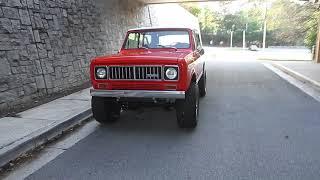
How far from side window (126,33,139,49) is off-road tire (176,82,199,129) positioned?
2.03 metres

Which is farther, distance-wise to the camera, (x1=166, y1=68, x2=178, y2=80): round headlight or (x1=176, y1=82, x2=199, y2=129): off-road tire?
(x1=176, y1=82, x2=199, y2=129): off-road tire

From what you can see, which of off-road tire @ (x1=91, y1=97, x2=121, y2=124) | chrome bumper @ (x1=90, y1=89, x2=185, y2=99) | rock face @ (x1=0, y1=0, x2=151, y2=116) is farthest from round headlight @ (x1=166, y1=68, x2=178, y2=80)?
rock face @ (x1=0, y1=0, x2=151, y2=116)

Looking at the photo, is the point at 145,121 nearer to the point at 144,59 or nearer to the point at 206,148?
the point at 144,59

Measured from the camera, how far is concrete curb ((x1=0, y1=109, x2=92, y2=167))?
493cm

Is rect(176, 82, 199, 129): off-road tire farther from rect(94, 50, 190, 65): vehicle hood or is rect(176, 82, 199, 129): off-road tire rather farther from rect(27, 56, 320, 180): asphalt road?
rect(94, 50, 190, 65): vehicle hood

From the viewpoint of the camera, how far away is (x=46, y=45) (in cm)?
941

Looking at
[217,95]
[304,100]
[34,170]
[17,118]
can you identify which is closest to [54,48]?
[17,118]

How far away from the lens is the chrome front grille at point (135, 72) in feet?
20.2

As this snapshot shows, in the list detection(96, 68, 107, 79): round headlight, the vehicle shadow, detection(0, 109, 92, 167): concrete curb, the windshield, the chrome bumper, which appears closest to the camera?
detection(0, 109, 92, 167): concrete curb

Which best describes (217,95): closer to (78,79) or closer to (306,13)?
(78,79)

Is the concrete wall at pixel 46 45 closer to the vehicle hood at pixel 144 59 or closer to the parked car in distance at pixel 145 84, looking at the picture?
the parked car in distance at pixel 145 84

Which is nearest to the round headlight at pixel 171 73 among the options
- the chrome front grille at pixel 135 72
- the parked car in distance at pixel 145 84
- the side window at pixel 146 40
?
the parked car in distance at pixel 145 84

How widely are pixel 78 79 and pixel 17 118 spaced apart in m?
4.44

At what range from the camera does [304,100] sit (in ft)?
31.9
